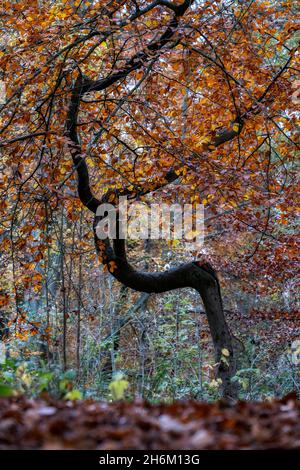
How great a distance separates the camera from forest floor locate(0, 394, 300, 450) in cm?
158

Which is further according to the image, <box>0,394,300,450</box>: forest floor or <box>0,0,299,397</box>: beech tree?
<box>0,0,299,397</box>: beech tree

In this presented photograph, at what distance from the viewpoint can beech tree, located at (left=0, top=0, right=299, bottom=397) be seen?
226 inches

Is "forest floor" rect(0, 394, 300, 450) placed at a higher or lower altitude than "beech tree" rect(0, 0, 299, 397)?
lower

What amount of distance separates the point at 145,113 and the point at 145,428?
5.54 metres

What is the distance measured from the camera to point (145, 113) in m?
6.85

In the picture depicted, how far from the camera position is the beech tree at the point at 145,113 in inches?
226

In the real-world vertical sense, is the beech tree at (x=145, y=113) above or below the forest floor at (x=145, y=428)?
above

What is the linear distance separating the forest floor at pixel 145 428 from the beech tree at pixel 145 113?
3.26 meters

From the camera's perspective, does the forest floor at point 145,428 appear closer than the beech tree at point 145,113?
Yes

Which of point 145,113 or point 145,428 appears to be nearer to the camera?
point 145,428

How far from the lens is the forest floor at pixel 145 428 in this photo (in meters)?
1.58

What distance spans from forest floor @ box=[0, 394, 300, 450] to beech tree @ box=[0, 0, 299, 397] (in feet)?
10.7

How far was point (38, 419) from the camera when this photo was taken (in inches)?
69.7
